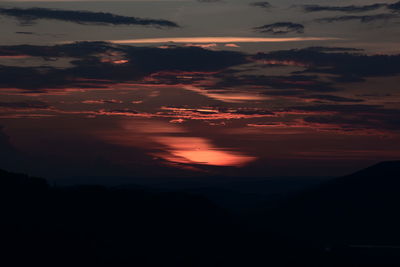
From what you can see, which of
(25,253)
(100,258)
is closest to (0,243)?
A: (25,253)

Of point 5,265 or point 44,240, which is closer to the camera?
point 5,265

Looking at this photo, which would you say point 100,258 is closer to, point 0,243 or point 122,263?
point 122,263

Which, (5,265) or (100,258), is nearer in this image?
(5,265)

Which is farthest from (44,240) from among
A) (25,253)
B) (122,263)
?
(122,263)

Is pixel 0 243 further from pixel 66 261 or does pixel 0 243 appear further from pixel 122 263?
pixel 122 263

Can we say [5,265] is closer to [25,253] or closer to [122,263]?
[25,253]

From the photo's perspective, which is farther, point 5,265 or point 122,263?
point 122,263
